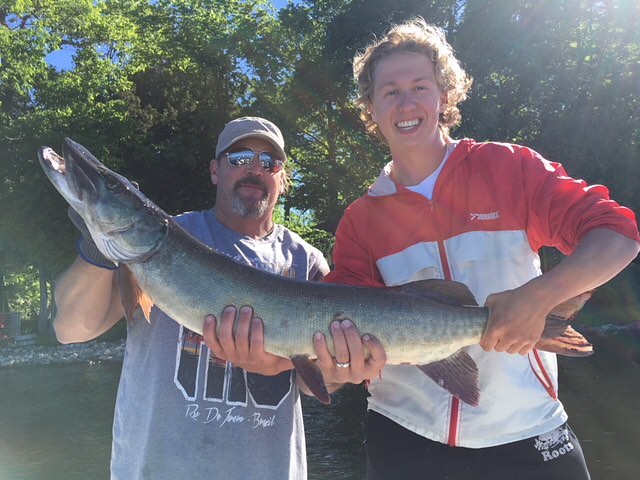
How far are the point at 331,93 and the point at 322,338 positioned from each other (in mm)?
21527

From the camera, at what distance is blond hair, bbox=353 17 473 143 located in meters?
3.41

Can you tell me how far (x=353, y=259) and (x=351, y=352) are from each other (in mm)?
619

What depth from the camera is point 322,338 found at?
312cm

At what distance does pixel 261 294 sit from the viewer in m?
3.15

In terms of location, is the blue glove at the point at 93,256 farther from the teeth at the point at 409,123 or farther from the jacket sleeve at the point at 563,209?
the jacket sleeve at the point at 563,209

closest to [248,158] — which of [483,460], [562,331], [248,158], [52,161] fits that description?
[248,158]

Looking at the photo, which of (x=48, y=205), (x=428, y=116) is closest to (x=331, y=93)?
(x=48, y=205)

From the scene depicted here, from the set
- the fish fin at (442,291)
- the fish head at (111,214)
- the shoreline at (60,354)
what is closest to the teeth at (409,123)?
the fish fin at (442,291)

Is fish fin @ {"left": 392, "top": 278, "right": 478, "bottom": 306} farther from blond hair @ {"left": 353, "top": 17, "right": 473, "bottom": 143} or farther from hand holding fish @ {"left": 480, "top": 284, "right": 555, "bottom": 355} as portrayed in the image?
blond hair @ {"left": 353, "top": 17, "right": 473, "bottom": 143}

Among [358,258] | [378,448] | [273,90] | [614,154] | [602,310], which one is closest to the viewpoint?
[378,448]

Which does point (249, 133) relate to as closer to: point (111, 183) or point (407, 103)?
point (111, 183)

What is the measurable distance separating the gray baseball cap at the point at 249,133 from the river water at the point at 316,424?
6275 millimetres

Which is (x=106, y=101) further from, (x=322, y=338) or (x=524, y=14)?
(x=322, y=338)

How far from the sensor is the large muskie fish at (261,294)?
3023 millimetres
